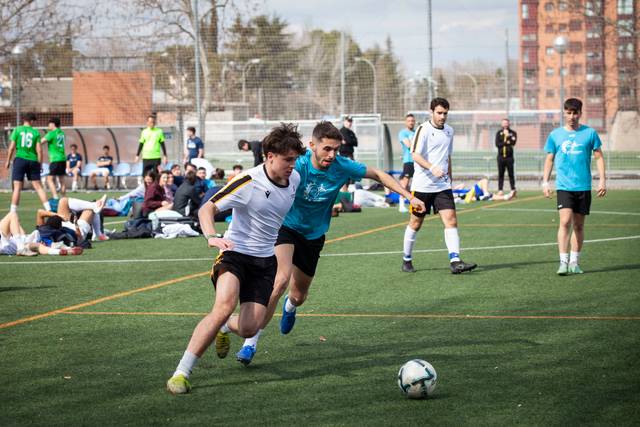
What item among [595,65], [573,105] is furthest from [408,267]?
[595,65]

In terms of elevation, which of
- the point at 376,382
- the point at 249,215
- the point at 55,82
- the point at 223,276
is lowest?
the point at 376,382

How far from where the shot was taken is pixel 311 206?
7.51 m

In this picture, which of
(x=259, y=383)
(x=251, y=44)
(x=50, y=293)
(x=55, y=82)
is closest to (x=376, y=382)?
(x=259, y=383)

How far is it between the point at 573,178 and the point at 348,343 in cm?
502

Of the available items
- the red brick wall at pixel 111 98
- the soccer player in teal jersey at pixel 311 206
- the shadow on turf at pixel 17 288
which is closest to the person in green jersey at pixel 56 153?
the red brick wall at pixel 111 98

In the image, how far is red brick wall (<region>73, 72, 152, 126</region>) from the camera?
3481 cm

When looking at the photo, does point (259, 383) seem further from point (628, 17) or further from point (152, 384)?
point (628, 17)

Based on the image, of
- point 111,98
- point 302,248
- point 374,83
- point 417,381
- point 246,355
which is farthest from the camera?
point 111,98

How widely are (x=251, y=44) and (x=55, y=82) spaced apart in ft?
37.7

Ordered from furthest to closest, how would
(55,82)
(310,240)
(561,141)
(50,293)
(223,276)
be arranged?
(55,82)
(561,141)
(50,293)
(310,240)
(223,276)

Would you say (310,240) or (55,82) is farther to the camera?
(55,82)

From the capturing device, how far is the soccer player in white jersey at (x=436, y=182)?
1154 cm

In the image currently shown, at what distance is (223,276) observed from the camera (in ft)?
20.3

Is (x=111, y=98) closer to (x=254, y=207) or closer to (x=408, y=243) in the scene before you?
(x=408, y=243)
